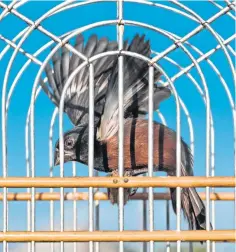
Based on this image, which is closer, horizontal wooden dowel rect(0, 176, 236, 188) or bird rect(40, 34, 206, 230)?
horizontal wooden dowel rect(0, 176, 236, 188)

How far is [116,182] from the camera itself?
97.6 inches

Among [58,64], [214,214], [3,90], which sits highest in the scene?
[58,64]

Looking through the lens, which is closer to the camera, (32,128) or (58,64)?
(32,128)

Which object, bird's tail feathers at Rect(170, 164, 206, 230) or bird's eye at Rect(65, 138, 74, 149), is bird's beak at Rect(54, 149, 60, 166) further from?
bird's tail feathers at Rect(170, 164, 206, 230)

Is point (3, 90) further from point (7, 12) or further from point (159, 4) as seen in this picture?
point (159, 4)

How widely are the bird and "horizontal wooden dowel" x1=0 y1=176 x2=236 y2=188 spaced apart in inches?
22.2

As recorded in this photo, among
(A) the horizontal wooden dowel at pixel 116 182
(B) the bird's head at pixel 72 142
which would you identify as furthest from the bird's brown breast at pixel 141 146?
(A) the horizontal wooden dowel at pixel 116 182

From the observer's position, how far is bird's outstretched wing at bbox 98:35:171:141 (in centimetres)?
324

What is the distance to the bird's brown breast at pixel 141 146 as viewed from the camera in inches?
129

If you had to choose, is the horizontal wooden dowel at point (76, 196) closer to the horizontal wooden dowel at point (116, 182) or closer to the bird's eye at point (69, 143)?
the bird's eye at point (69, 143)

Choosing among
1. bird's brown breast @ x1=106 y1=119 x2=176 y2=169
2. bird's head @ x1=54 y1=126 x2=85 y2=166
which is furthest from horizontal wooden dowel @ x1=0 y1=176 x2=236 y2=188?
bird's head @ x1=54 y1=126 x2=85 y2=166

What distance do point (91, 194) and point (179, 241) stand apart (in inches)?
13.5

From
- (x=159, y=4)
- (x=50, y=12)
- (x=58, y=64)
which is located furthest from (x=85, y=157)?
(x=50, y=12)

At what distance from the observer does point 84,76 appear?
3.84 m
